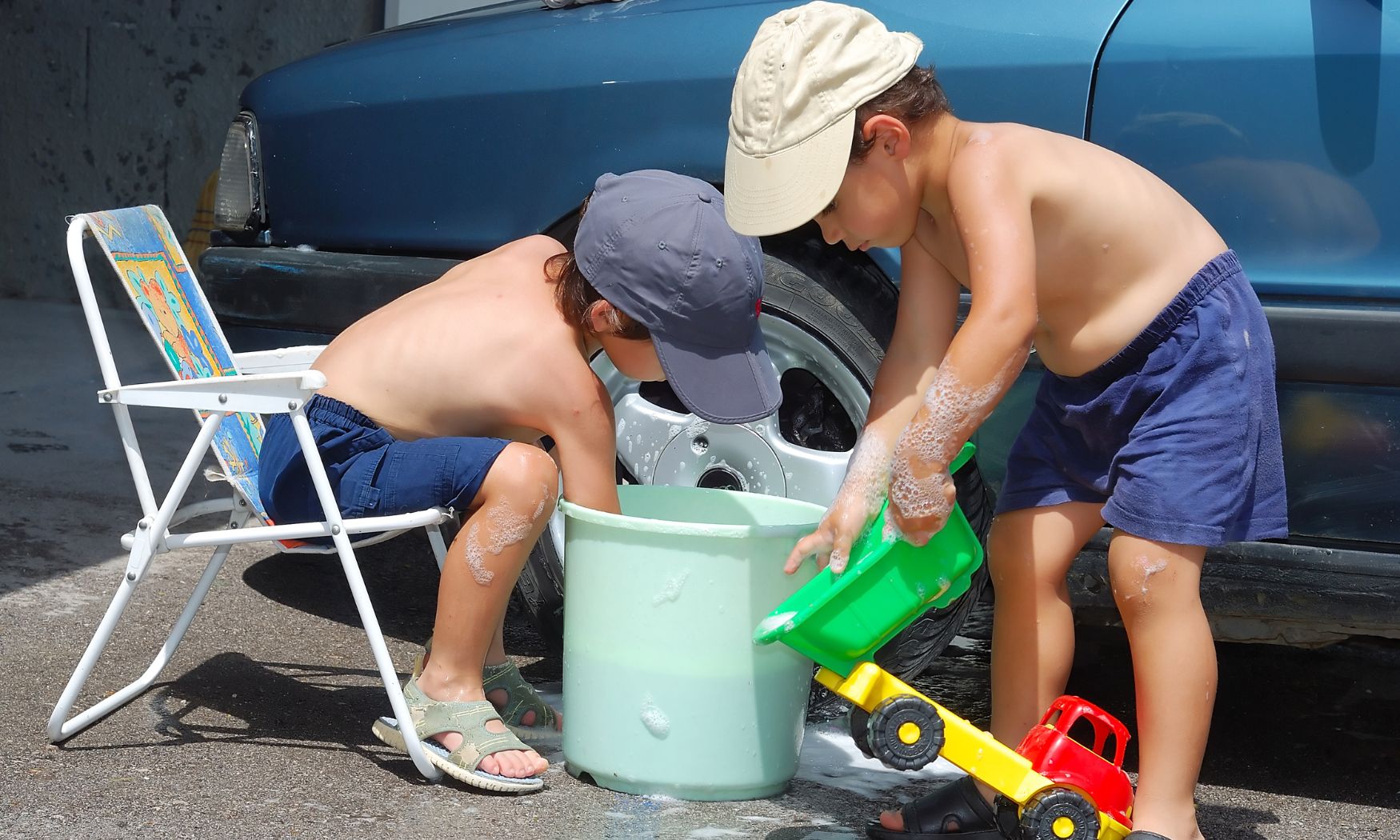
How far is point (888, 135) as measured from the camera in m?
1.94

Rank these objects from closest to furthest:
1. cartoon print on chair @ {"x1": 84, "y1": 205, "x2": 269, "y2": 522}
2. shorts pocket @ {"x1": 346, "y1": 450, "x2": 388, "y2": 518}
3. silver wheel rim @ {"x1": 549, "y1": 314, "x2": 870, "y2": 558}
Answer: shorts pocket @ {"x1": 346, "y1": 450, "x2": 388, "y2": 518} → cartoon print on chair @ {"x1": 84, "y1": 205, "x2": 269, "y2": 522} → silver wheel rim @ {"x1": 549, "y1": 314, "x2": 870, "y2": 558}


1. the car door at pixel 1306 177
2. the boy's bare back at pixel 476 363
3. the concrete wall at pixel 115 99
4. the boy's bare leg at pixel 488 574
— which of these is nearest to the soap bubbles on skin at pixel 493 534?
the boy's bare leg at pixel 488 574

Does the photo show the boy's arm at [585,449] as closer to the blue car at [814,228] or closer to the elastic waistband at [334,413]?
the elastic waistband at [334,413]

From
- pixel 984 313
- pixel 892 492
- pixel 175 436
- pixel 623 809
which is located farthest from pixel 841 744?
pixel 175 436

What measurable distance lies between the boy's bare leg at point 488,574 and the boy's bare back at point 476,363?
0.32ft

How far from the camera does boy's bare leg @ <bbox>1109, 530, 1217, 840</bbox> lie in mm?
1948

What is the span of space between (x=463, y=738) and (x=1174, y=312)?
1.21 metres

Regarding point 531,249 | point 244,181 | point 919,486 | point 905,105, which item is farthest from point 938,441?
point 244,181

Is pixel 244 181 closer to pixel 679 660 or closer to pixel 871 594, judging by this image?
pixel 679 660

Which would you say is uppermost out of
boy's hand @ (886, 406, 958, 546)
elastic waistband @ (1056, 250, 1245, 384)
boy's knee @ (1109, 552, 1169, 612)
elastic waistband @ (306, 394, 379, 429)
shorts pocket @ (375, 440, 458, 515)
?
elastic waistband @ (1056, 250, 1245, 384)

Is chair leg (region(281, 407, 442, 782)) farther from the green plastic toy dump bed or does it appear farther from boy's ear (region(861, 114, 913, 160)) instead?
boy's ear (region(861, 114, 913, 160))

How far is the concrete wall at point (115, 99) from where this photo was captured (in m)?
6.57

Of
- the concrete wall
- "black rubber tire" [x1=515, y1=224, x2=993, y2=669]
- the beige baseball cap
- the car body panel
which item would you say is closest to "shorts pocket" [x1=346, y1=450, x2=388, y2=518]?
"black rubber tire" [x1=515, y1=224, x2=993, y2=669]

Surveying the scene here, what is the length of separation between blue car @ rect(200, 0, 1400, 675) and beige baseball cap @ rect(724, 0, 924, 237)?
0.49m
